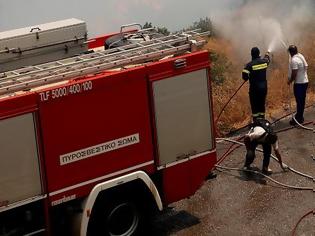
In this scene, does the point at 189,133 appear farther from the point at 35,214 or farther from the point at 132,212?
the point at 35,214

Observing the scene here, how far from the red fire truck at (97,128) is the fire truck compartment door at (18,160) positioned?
11mm

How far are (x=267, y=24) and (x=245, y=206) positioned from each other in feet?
68.9

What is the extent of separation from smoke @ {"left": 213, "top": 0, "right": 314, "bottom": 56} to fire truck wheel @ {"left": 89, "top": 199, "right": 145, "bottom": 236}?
12365 millimetres

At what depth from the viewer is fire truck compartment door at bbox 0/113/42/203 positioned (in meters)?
6.63

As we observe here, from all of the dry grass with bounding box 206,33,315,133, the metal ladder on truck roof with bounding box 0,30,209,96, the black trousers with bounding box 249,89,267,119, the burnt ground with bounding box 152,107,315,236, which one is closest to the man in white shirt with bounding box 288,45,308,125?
the dry grass with bounding box 206,33,315,133

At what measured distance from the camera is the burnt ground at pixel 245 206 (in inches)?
323

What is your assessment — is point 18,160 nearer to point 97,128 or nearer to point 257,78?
point 97,128

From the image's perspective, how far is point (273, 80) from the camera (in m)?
14.9

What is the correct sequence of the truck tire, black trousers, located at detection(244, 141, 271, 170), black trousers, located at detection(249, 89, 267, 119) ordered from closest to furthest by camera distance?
the truck tire → black trousers, located at detection(244, 141, 271, 170) → black trousers, located at detection(249, 89, 267, 119)

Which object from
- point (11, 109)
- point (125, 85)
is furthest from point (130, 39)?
point (11, 109)

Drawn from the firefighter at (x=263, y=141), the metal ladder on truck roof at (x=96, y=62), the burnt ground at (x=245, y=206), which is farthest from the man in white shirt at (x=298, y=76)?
the metal ladder on truck roof at (x=96, y=62)

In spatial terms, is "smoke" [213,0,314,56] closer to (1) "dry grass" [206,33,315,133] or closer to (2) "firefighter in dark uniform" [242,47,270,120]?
(1) "dry grass" [206,33,315,133]

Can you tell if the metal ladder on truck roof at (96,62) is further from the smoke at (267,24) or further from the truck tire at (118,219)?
the smoke at (267,24)

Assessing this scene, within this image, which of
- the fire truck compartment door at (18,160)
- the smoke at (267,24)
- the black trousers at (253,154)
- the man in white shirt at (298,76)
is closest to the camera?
the fire truck compartment door at (18,160)
